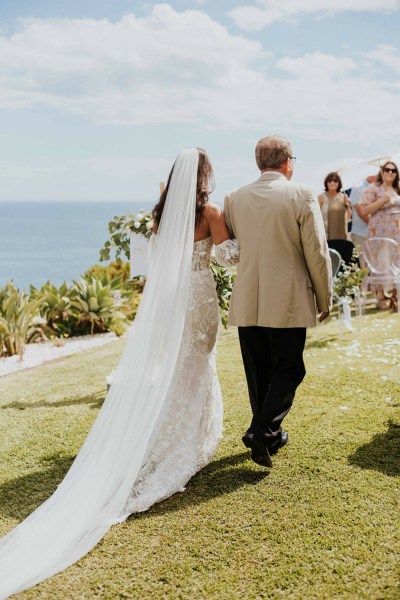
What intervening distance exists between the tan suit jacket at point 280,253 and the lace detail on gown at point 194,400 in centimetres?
26

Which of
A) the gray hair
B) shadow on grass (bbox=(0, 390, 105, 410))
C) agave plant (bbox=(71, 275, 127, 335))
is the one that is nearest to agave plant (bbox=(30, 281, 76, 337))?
agave plant (bbox=(71, 275, 127, 335))

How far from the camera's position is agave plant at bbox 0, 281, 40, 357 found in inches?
312

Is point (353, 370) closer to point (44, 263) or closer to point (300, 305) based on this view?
point (300, 305)

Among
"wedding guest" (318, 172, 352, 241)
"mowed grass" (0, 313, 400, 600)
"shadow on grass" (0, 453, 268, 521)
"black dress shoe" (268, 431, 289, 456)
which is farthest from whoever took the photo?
"wedding guest" (318, 172, 352, 241)

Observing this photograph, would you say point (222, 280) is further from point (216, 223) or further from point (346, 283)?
point (346, 283)

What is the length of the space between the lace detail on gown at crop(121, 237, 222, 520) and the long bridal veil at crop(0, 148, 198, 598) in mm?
88

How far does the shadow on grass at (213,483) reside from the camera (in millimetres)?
3502

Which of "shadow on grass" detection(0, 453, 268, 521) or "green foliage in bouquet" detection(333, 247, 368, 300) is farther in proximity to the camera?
"green foliage in bouquet" detection(333, 247, 368, 300)

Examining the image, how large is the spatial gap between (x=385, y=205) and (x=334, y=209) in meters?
0.77

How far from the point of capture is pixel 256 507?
3443 mm

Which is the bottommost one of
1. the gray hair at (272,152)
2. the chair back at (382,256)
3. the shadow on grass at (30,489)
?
the shadow on grass at (30,489)

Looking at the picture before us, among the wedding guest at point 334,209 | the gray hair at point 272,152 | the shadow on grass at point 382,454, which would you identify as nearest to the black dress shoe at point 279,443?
the shadow on grass at point 382,454

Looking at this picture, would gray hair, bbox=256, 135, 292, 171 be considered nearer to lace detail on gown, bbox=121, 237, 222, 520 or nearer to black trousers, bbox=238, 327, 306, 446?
lace detail on gown, bbox=121, 237, 222, 520

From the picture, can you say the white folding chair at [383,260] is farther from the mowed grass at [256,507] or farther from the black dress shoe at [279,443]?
the black dress shoe at [279,443]
